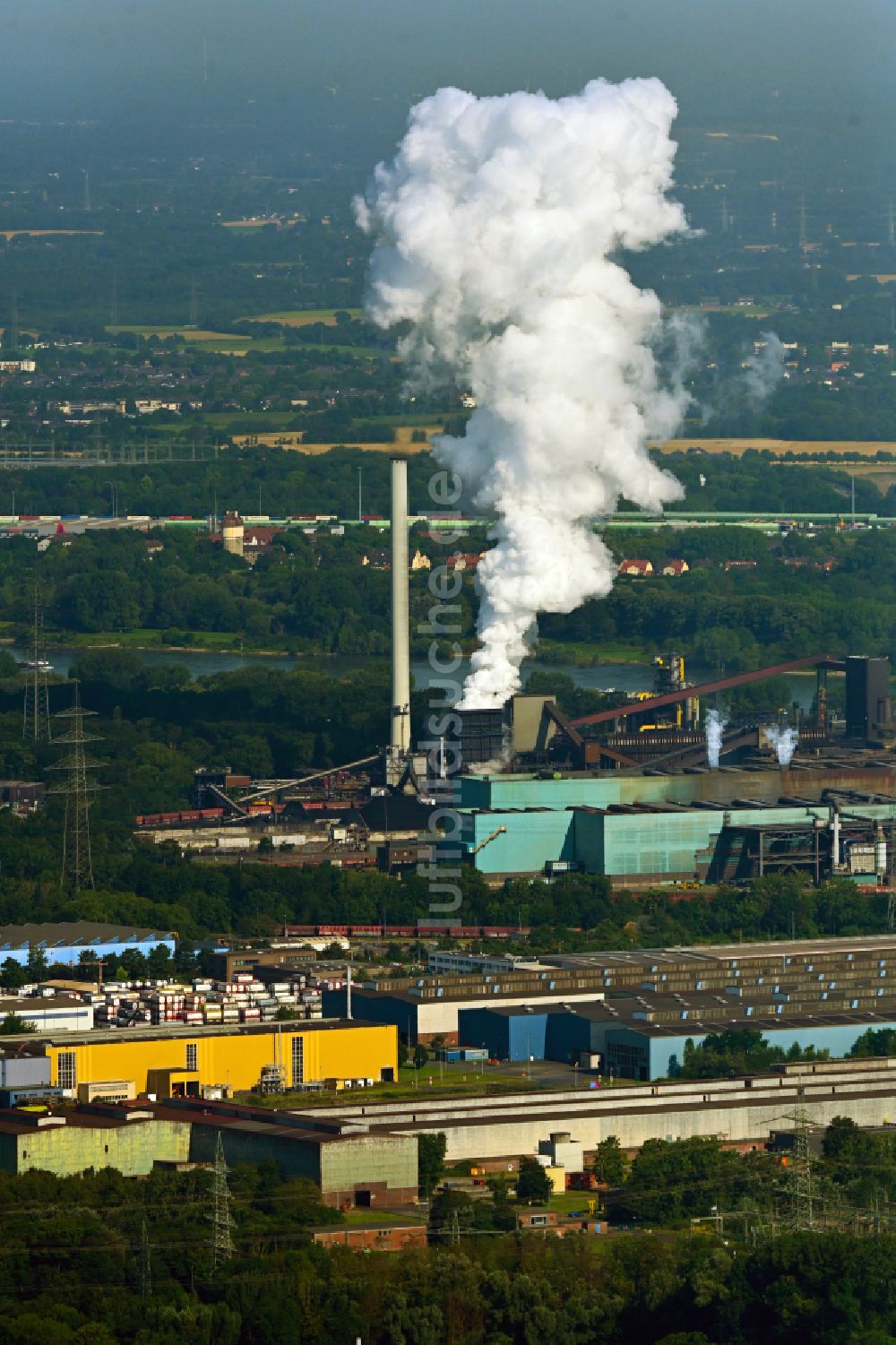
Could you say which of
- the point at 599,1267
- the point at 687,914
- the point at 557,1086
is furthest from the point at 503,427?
the point at 599,1267

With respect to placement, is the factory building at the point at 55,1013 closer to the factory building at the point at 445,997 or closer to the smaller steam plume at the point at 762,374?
the factory building at the point at 445,997

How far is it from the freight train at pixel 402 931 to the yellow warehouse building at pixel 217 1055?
6691 millimetres

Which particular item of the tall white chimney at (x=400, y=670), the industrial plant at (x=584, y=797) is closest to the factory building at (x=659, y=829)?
the industrial plant at (x=584, y=797)

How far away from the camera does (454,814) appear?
3912 cm

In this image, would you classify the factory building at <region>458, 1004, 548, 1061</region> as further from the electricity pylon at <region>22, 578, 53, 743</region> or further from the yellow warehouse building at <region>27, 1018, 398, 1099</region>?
the electricity pylon at <region>22, 578, 53, 743</region>

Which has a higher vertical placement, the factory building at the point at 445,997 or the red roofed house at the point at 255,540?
the red roofed house at the point at 255,540

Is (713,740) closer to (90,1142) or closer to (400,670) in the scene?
(400,670)

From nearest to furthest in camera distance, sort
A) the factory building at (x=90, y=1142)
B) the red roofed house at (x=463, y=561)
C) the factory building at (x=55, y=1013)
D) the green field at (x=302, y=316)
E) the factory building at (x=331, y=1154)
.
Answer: the factory building at (x=331, y=1154) < the factory building at (x=90, y=1142) < the factory building at (x=55, y=1013) < the red roofed house at (x=463, y=561) < the green field at (x=302, y=316)

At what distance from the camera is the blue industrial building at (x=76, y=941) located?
33.3 m

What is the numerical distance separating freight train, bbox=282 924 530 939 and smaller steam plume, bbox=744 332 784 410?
39730 millimetres

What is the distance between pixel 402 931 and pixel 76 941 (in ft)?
11.8

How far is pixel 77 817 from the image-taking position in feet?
123

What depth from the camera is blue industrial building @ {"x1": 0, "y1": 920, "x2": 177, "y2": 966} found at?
33.3m

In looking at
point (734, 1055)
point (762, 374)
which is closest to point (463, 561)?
point (734, 1055)
